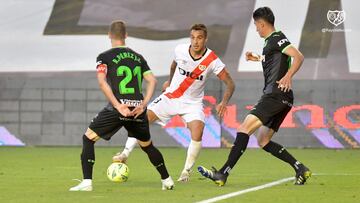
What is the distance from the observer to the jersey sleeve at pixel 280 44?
467 inches

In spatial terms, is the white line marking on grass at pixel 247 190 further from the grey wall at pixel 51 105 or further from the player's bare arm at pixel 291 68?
the grey wall at pixel 51 105

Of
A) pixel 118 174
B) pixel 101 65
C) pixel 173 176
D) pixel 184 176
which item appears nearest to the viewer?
pixel 101 65

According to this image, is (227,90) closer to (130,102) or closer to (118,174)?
(118,174)

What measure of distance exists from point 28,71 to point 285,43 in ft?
32.2

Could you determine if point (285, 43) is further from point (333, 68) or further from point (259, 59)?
point (333, 68)

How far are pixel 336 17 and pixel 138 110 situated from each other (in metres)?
10.2

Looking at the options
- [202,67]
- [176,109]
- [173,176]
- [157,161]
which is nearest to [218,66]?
[202,67]

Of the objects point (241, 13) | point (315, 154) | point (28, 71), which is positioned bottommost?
point (315, 154)

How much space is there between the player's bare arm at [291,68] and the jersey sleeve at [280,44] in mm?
50

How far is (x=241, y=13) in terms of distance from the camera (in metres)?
20.3

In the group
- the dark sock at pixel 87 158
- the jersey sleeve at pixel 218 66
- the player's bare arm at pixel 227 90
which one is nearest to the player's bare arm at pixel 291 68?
the player's bare arm at pixel 227 90

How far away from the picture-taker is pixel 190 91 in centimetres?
1315

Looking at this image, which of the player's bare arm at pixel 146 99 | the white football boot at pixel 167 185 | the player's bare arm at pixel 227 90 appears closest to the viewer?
the player's bare arm at pixel 146 99

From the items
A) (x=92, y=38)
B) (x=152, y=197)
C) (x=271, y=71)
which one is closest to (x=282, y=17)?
(x=92, y=38)
